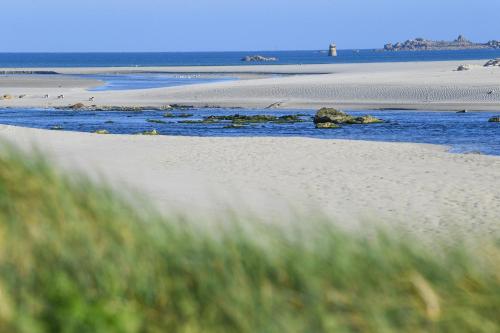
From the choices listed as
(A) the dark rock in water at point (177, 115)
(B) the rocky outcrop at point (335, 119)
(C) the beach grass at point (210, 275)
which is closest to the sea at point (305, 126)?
(A) the dark rock in water at point (177, 115)

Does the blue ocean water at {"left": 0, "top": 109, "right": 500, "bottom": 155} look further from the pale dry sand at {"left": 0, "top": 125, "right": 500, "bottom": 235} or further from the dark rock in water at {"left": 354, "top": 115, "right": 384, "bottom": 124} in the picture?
the pale dry sand at {"left": 0, "top": 125, "right": 500, "bottom": 235}

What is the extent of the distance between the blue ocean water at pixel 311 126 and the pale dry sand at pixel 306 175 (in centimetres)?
397

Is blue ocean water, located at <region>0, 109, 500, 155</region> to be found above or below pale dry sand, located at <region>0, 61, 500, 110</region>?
above

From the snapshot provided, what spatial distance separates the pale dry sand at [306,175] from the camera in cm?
1254

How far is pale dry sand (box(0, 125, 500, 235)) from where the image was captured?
12.5 meters

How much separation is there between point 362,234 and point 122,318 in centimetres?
151

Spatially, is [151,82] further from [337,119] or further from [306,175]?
[306,175]

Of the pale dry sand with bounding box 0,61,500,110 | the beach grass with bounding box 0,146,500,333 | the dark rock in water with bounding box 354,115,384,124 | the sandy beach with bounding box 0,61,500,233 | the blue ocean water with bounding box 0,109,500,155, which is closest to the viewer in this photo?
the beach grass with bounding box 0,146,500,333

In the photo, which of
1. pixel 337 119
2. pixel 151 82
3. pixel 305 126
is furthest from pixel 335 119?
pixel 151 82

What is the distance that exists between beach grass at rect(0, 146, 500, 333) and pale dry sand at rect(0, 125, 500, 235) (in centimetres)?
475

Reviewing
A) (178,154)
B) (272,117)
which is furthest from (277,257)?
(272,117)

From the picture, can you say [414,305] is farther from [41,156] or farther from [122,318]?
[41,156]

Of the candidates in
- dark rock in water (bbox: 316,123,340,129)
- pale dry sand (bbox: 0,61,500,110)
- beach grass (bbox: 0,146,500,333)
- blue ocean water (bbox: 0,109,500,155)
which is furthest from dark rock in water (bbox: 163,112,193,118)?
beach grass (bbox: 0,146,500,333)

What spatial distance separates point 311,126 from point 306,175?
48.4 feet
